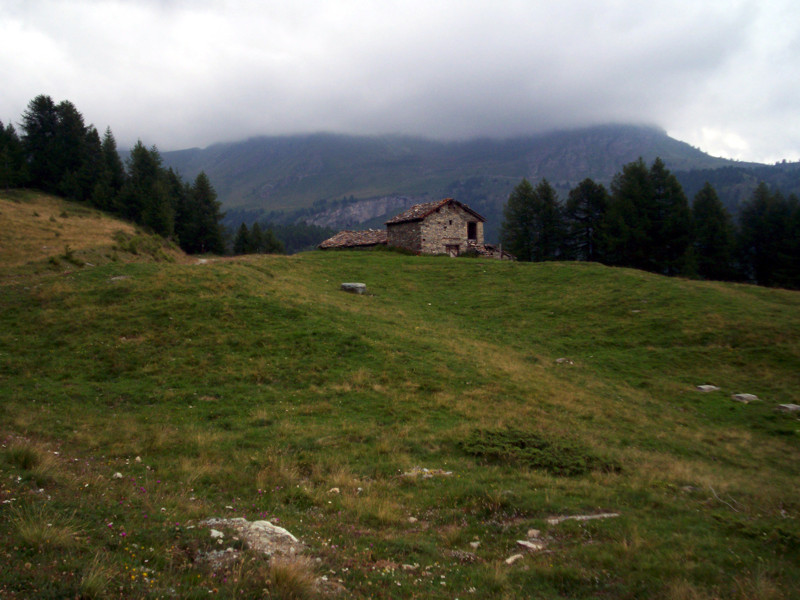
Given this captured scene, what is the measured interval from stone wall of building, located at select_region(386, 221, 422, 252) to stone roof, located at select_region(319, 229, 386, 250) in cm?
146

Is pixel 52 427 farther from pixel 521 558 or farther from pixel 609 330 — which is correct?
pixel 609 330

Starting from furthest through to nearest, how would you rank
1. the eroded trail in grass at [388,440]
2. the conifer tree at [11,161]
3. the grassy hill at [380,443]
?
the conifer tree at [11,161] → the eroded trail in grass at [388,440] → the grassy hill at [380,443]

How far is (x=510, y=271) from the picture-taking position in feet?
138

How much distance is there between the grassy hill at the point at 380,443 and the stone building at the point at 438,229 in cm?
2779

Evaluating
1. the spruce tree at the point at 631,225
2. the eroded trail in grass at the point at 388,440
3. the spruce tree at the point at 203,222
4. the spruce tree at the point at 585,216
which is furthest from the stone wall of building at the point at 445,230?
the spruce tree at the point at 203,222

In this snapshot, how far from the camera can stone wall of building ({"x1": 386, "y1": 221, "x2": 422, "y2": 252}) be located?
181 feet

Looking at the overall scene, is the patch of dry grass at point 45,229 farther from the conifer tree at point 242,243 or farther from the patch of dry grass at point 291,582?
the conifer tree at point 242,243

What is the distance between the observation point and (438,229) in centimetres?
5634

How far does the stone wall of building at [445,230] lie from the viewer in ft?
181

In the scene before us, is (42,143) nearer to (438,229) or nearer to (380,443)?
(438,229)

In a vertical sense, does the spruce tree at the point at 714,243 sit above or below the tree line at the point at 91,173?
below

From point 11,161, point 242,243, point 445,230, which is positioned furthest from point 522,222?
point 11,161

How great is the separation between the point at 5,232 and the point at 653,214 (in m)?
68.2

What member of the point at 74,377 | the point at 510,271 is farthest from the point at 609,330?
the point at 74,377
